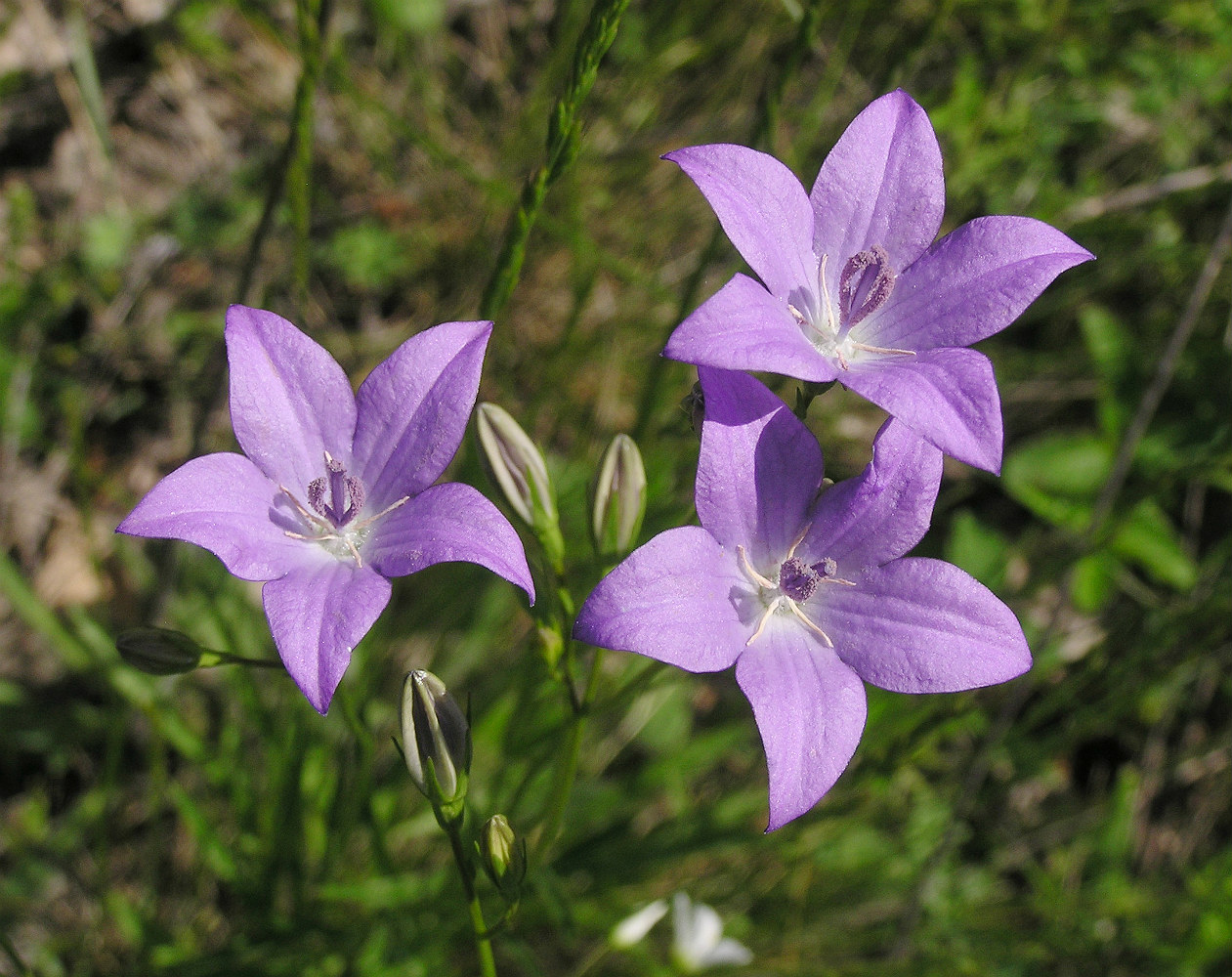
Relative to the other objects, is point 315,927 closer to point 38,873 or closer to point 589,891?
point 589,891

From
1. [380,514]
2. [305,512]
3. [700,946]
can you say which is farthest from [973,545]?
[305,512]

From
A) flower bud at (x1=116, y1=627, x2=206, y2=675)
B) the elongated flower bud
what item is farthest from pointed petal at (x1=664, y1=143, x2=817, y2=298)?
flower bud at (x1=116, y1=627, x2=206, y2=675)

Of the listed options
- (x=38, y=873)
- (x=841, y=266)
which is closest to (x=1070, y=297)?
(x=841, y=266)

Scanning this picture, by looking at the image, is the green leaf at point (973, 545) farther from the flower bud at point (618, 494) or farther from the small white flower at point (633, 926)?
the flower bud at point (618, 494)

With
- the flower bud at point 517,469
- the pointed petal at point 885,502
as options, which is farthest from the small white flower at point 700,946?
the flower bud at point 517,469

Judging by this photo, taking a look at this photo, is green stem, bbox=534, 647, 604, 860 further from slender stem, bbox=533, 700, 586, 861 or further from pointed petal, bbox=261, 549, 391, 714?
pointed petal, bbox=261, 549, 391, 714

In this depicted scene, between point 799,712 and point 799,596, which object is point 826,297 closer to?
point 799,596
